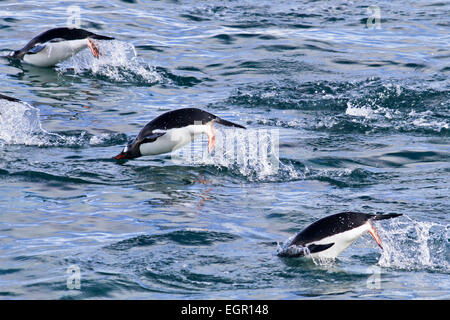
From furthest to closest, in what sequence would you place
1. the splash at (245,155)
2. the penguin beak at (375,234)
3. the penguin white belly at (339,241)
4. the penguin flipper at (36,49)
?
the penguin flipper at (36,49)
the splash at (245,155)
the penguin beak at (375,234)
the penguin white belly at (339,241)

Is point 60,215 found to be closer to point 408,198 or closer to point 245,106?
point 408,198

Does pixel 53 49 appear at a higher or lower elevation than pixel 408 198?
higher

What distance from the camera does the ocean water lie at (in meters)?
7.11

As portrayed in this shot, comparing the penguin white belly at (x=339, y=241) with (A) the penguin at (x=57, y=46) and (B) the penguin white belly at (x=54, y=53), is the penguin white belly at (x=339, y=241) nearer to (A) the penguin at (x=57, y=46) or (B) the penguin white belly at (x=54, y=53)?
(A) the penguin at (x=57, y=46)

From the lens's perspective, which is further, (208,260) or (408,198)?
(408,198)

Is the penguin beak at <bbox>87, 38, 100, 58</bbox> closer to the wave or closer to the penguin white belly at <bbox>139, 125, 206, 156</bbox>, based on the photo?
the wave

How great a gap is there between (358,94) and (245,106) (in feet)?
5.80

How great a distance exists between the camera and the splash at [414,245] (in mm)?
7469

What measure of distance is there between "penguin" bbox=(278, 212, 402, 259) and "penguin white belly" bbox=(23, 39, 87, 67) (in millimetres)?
7735

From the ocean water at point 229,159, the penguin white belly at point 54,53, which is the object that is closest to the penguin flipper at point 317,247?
the ocean water at point 229,159

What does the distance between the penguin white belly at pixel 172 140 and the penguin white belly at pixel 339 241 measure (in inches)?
123

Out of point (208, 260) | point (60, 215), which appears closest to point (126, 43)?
point (60, 215)

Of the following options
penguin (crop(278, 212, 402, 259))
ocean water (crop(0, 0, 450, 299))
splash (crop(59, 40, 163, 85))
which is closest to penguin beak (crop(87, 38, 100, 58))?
splash (crop(59, 40, 163, 85))
